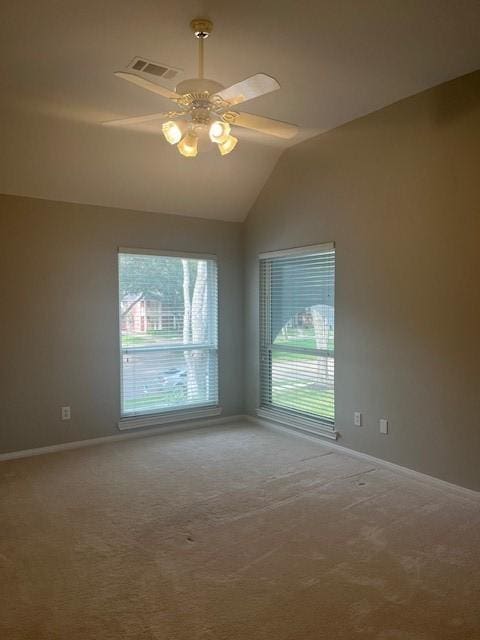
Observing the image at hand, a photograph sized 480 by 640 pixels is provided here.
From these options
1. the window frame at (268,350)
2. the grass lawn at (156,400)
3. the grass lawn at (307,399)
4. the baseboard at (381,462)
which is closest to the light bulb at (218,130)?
the window frame at (268,350)

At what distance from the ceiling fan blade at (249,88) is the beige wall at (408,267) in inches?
68.0

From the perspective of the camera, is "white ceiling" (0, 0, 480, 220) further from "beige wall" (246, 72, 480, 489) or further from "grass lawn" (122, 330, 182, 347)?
"grass lawn" (122, 330, 182, 347)

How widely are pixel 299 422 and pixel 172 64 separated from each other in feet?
11.0

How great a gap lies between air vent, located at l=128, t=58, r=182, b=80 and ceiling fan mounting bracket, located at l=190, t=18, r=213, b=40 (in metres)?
0.23

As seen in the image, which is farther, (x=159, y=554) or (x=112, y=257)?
(x=112, y=257)

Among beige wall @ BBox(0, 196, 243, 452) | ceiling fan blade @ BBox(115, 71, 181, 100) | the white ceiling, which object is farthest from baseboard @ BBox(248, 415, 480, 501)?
ceiling fan blade @ BBox(115, 71, 181, 100)

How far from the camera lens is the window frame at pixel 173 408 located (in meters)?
4.76

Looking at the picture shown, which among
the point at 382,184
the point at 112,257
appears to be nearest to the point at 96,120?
the point at 112,257

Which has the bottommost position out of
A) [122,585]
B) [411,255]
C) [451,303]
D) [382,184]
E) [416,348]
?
[122,585]

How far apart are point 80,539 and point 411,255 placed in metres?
2.99

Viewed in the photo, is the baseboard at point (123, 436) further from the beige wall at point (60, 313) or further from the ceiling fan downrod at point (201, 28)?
the ceiling fan downrod at point (201, 28)

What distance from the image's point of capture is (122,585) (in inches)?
90.5

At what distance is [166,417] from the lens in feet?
16.5

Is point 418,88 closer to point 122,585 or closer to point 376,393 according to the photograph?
point 376,393
